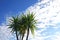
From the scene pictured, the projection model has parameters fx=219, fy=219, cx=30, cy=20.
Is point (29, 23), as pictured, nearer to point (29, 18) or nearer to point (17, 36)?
point (29, 18)

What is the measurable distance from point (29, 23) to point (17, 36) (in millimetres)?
3038

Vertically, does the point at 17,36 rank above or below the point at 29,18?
below

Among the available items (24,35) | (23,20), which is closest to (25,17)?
(23,20)

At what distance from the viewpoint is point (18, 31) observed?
3669 centimetres

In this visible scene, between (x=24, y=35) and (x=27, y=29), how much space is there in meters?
1.61

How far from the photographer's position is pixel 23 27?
3591 centimetres

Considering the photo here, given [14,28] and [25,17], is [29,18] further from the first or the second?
[14,28]

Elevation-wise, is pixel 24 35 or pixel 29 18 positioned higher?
pixel 29 18

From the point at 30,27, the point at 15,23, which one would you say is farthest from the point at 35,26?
the point at 15,23

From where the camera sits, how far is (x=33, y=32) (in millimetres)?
35344

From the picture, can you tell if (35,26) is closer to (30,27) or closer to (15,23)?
(30,27)

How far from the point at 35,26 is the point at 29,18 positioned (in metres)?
1.66

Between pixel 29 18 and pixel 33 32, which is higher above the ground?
pixel 29 18

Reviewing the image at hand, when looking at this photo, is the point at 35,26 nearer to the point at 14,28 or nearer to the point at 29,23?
the point at 29,23
